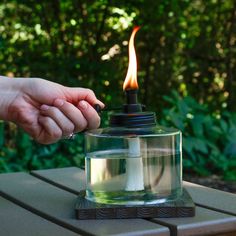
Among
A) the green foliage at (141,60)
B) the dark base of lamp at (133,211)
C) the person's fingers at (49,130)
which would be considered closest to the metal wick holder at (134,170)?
the dark base of lamp at (133,211)

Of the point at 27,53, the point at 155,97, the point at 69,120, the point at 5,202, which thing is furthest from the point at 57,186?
A: the point at 155,97

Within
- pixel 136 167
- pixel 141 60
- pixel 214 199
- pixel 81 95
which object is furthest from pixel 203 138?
pixel 136 167

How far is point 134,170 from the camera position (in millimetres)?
1620

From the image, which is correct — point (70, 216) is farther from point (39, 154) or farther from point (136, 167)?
point (39, 154)

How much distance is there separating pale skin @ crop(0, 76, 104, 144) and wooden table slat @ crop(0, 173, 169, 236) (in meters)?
0.16

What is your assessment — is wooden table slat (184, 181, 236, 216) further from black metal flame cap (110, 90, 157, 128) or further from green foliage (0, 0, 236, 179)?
green foliage (0, 0, 236, 179)

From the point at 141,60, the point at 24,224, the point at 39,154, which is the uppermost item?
the point at 141,60

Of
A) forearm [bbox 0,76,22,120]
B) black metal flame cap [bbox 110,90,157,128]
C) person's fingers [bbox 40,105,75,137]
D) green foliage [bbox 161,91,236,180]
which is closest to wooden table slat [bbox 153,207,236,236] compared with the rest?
black metal flame cap [bbox 110,90,157,128]

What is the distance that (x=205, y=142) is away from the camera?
4.55 metres

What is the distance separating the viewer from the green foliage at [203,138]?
440 cm

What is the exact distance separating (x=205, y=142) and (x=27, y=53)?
144 cm

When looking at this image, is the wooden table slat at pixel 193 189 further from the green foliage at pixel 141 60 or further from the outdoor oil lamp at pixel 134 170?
the green foliage at pixel 141 60

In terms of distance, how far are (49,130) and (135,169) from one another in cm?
25

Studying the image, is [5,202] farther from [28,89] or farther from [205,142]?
[205,142]
